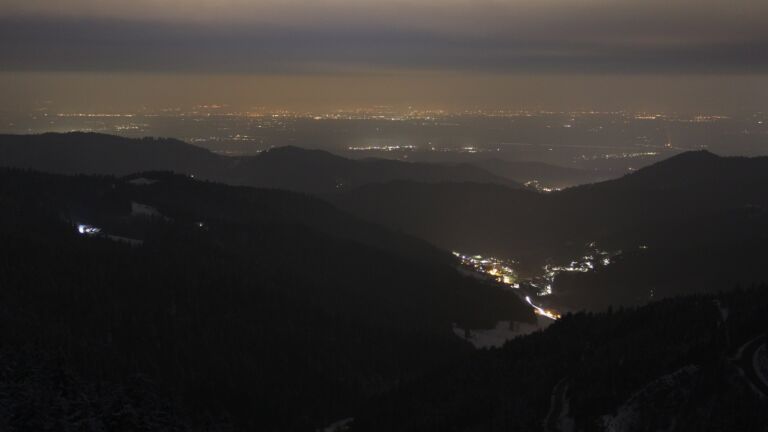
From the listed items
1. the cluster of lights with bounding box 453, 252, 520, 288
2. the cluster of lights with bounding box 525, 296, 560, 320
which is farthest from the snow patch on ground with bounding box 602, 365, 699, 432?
the cluster of lights with bounding box 453, 252, 520, 288

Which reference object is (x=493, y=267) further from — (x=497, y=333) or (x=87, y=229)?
(x=87, y=229)

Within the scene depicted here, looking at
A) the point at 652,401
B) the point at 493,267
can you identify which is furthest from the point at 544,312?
the point at 652,401

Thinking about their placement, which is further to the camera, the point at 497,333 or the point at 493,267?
the point at 493,267

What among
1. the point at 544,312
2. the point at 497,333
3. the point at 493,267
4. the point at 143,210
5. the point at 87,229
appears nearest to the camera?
the point at 497,333

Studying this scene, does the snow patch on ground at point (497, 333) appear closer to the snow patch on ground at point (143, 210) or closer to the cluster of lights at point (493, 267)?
the cluster of lights at point (493, 267)

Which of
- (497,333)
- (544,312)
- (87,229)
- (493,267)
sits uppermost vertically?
(87,229)

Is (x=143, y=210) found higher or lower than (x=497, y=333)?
higher

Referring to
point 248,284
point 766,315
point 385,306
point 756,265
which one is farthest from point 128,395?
point 756,265

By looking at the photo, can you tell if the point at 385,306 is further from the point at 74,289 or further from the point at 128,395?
the point at 128,395
